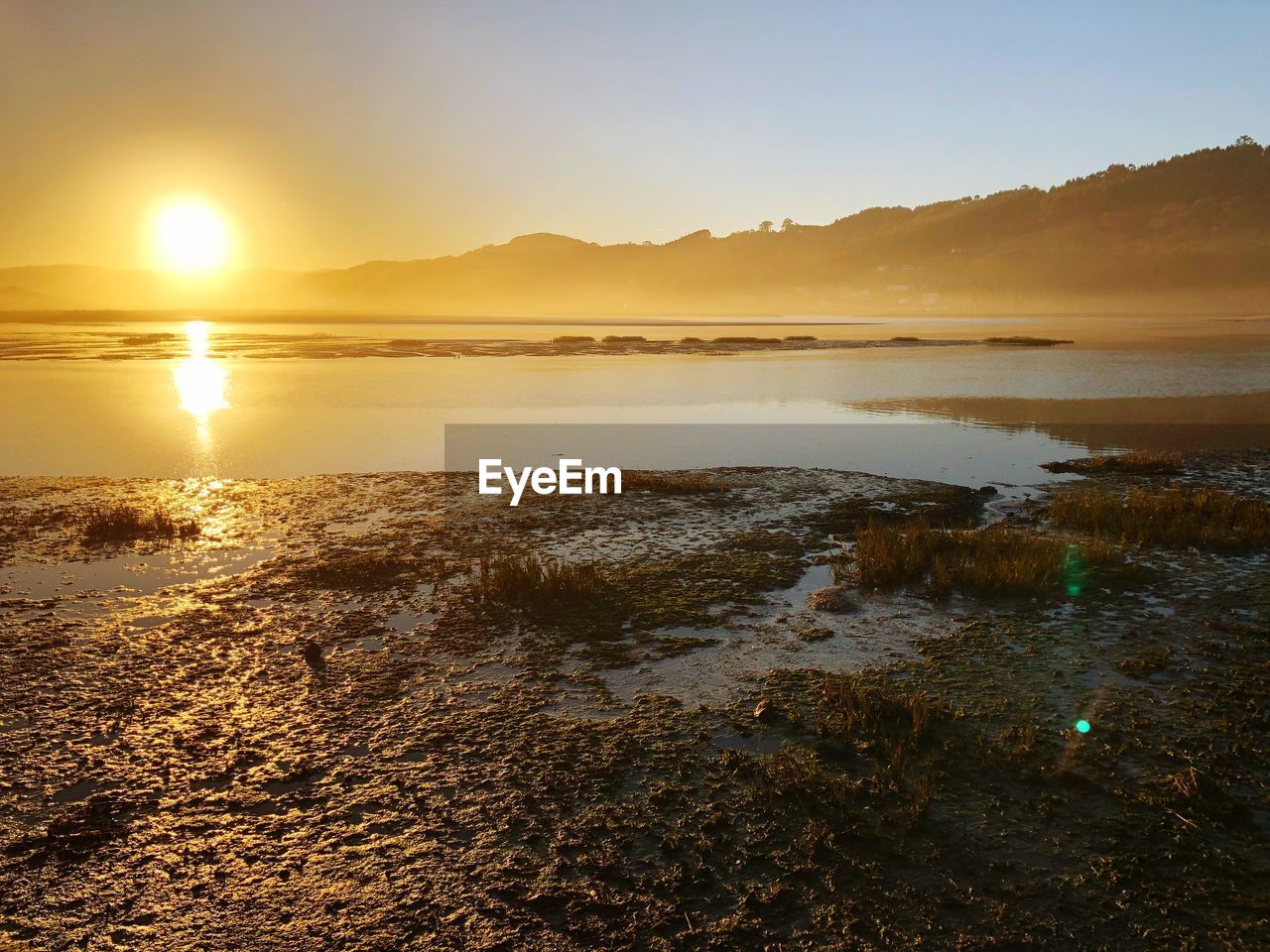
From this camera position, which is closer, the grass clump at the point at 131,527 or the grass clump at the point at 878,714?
the grass clump at the point at 878,714

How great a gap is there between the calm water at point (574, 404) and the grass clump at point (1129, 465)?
3.22 ft

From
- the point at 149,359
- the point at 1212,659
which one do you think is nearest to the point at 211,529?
the point at 1212,659

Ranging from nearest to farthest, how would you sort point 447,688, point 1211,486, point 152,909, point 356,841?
1. point 152,909
2. point 356,841
3. point 447,688
4. point 1211,486

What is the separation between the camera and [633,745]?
8.26 metres

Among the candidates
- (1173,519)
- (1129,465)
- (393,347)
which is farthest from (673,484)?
(393,347)

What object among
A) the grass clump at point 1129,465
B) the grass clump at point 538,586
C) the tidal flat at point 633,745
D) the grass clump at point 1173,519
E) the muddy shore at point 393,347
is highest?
the muddy shore at point 393,347

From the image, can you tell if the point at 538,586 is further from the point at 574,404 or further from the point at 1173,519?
the point at 574,404

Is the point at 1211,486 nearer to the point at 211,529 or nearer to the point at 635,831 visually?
the point at 635,831

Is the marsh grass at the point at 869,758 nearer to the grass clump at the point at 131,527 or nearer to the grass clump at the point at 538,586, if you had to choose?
the grass clump at the point at 538,586

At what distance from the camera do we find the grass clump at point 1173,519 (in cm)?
1495

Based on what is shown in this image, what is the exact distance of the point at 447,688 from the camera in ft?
31.3

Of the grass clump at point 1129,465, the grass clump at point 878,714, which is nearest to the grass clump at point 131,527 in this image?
the grass clump at point 878,714

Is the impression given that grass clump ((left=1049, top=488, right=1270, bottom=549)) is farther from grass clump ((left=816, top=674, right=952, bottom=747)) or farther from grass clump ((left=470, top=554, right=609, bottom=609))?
grass clump ((left=470, top=554, right=609, bottom=609))

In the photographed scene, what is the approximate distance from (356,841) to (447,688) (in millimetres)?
2839
